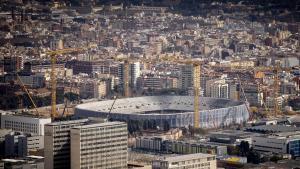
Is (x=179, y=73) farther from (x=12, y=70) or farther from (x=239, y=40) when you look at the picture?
(x=239, y=40)

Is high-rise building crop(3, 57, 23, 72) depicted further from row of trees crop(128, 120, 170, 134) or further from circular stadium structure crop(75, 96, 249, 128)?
row of trees crop(128, 120, 170, 134)

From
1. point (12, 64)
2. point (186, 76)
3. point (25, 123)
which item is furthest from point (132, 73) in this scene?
point (25, 123)

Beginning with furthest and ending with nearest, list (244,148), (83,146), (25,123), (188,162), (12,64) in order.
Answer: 1. (12,64)
2. (25,123)
3. (244,148)
4. (188,162)
5. (83,146)

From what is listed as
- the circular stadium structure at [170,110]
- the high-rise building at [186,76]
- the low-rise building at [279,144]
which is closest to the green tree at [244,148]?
the low-rise building at [279,144]

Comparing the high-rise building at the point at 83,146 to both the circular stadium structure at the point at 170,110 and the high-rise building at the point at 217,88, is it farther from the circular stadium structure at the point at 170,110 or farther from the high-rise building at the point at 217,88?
the high-rise building at the point at 217,88

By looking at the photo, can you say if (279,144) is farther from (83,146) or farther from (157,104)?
(83,146)

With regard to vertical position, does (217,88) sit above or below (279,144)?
above
